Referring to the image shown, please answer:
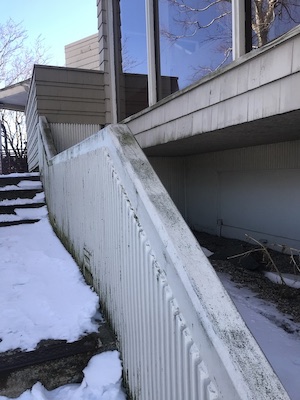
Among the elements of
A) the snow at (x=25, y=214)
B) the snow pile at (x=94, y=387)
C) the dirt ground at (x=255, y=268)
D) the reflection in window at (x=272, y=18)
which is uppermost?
the reflection in window at (x=272, y=18)

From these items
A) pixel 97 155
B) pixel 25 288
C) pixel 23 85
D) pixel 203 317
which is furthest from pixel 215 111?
pixel 23 85

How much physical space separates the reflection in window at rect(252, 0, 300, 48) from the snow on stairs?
358 centimetres

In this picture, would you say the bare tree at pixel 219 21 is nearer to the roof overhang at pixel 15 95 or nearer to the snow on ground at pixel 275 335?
the snow on ground at pixel 275 335

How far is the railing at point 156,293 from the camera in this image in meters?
1.04

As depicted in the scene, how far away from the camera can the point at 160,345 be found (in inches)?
55.6

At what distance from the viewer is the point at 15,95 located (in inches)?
376

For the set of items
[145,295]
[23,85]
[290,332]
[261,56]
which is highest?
[23,85]

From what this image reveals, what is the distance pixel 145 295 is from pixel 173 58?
12.6 ft

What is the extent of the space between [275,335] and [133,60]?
491 cm

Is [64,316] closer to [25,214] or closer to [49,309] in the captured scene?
[49,309]

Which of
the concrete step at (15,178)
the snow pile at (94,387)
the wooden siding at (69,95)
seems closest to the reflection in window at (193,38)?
the wooden siding at (69,95)

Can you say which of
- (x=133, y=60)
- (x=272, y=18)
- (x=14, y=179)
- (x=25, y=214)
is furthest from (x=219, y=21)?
(x=14, y=179)

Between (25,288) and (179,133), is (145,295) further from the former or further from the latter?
(179,133)

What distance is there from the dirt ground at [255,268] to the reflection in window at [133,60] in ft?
8.68
